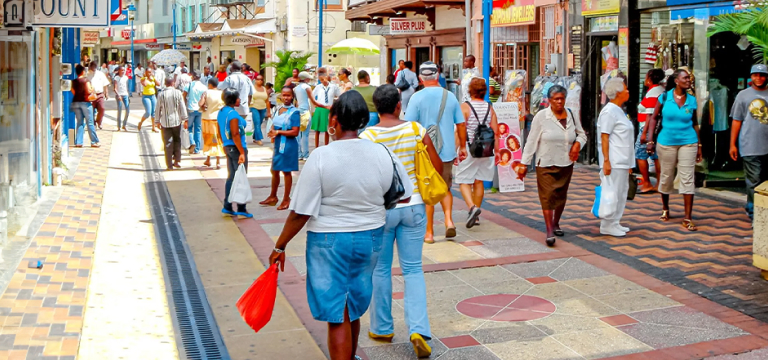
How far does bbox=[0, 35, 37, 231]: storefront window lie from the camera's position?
9594 mm

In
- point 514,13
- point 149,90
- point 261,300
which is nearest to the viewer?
point 261,300

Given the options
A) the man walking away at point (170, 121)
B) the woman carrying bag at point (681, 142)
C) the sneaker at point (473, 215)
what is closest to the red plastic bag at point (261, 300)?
the sneaker at point (473, 215)

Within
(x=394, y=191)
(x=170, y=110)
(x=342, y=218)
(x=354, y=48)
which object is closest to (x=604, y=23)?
(x=170, y=110)

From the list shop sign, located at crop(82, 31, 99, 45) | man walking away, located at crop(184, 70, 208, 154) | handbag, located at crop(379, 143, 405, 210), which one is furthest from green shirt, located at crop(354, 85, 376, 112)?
A: shop sign, located at crop(82, 31, 99, 45)

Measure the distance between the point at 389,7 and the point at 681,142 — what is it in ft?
59.1

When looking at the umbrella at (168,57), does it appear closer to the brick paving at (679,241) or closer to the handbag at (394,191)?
the brick paving at (679,241)

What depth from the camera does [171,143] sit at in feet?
51.7

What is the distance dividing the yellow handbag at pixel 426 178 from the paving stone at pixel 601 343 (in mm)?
1241

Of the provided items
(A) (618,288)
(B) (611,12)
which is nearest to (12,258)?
(A) (618,288)

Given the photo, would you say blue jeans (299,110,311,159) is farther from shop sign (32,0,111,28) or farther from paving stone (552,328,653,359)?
paving stone (552,328,653,359)

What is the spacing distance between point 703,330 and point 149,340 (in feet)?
12.2

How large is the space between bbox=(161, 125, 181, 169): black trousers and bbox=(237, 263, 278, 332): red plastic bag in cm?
1118

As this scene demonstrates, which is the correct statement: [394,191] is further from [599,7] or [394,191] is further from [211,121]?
[211,121]

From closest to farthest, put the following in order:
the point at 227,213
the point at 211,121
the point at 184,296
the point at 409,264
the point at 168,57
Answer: the point at 409,264 → the point at 184,296 → the point at 227,213 → the point at 211,121 → the point at 168,57
